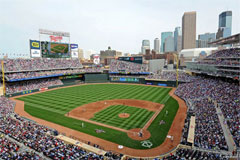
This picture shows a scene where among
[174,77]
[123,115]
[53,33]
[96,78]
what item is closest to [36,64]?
[53,33]

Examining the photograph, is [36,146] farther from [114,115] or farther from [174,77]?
[174,77]

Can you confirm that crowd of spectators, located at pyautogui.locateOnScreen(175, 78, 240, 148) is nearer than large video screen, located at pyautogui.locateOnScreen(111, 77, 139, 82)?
Yes

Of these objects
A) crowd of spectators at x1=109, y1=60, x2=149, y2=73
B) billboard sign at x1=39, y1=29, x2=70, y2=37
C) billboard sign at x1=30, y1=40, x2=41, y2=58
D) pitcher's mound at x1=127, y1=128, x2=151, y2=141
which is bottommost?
pitcher's mound at x1=127, y1=128, x2=151, y2=141

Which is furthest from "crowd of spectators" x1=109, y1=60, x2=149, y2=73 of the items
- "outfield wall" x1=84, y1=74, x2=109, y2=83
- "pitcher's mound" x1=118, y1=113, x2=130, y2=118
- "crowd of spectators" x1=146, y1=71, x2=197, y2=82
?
"pitcher's mound" x1=118, y1=113, x2=130, y2=118

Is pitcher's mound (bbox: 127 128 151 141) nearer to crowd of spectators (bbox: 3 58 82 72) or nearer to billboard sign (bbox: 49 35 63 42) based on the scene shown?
crowd of spectators (bbox: 3 58 82 72)

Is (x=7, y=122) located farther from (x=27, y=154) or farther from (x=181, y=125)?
(x=181, y=125)

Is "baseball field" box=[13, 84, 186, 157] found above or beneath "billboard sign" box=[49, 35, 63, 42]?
beneath
